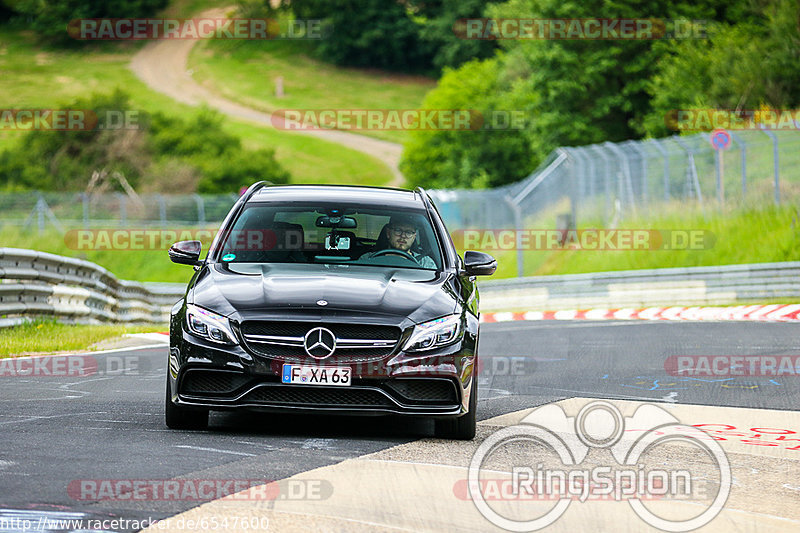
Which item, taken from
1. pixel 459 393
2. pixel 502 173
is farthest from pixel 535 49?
pixel 459 393

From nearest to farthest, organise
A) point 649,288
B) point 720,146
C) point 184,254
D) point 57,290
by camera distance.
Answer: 1. point 184,254
2. point 57,290
3. point 649,288
4. point 720,146

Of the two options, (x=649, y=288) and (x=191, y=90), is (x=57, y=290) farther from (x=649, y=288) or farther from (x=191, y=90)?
(x=191, y=90)

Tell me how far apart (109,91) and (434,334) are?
99.4 metres

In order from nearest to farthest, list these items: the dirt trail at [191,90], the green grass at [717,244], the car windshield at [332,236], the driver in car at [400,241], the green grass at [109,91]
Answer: the car windshield at [332,236] → the driver in car at [400,241] → the green grass at [717,244] → the green grass at [109,91] → the dirt trail at [191,90]

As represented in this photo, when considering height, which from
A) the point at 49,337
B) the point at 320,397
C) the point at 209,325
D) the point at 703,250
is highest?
the point at 703,250

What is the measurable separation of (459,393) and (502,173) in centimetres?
6223

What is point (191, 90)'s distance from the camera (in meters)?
109

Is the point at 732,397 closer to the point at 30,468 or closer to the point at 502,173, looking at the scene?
the point at 30,468

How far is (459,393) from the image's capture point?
7918 millimetres

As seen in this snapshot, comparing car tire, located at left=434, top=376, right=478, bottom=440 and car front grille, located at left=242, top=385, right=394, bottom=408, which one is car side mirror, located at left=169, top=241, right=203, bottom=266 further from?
car tire, located at left=434, top=376, right=478, bottom=440

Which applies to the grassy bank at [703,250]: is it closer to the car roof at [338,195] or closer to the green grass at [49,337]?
the green grass at [49,337]

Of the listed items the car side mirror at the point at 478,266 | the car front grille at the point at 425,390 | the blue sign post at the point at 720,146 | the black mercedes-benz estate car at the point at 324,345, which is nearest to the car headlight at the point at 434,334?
the black mercedes-benz estate car at the point at 324,345

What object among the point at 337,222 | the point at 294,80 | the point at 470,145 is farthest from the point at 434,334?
the point at 294,80

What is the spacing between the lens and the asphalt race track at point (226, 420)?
6.39 metres
